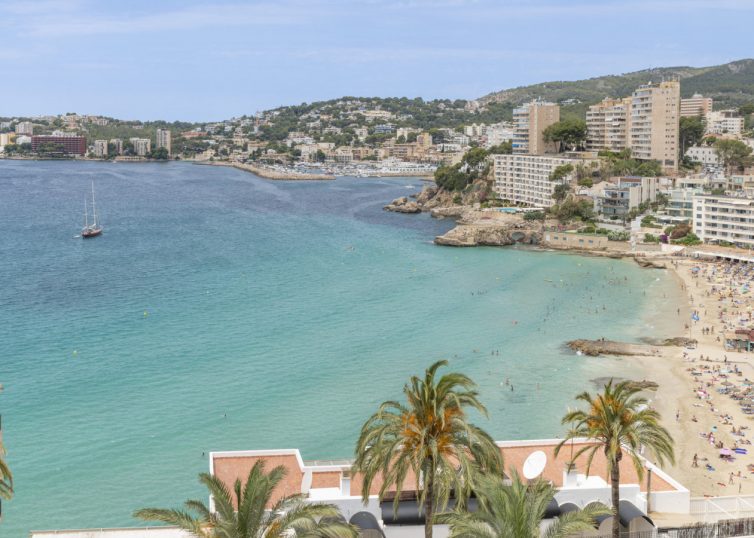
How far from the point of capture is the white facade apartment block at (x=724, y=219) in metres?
56.6

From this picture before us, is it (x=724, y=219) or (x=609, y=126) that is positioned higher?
(x=609, y=126)

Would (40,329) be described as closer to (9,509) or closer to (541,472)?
(9,509)

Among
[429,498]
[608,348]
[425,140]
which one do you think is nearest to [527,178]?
[608,348]

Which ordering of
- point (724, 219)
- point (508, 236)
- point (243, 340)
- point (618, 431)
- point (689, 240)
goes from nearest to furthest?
1. point (618, 431)
2. point (243, 340)
3. point (724, 219)
4. point (689, 240)
5. point (508, 236)

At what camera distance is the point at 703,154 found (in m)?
85.4

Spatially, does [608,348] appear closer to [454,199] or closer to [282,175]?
[454,199]

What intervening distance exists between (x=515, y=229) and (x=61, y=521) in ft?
170

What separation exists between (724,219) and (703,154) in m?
29.9

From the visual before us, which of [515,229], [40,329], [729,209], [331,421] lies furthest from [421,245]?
[331,421]

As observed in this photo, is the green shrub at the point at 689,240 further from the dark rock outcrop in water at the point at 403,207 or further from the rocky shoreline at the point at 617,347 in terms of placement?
the dark rock outcrop in water at the point at 403,207

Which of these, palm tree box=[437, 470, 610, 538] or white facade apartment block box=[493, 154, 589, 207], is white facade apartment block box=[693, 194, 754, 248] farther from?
palm tree box=[437, 470, 610, 538]

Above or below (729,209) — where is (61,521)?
below

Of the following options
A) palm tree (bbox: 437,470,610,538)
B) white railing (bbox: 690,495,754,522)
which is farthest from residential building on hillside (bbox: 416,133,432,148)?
palm tree (bbox: 437,470,610,538)

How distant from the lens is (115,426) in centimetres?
2620
